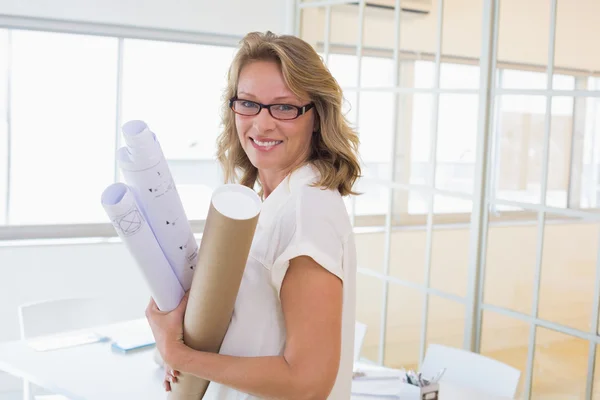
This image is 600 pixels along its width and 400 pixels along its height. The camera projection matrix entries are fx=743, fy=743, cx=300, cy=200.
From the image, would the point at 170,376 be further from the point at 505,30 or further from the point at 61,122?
the point at 61,122

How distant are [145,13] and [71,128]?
1.46 metres

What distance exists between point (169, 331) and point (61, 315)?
92.1 inches

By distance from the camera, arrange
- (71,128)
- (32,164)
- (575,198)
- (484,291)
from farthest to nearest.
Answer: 1. (32,164)
2. (71,128)
3. (484,291)
4. (575,198)

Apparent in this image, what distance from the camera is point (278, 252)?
120 centimetres

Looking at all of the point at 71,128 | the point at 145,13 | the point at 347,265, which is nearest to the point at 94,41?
the point at 145,13

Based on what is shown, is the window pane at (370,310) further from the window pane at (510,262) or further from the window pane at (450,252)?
the window pane at (510,262)

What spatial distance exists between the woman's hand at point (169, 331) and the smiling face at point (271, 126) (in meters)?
0.28

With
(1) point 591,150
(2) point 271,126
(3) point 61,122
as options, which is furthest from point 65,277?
(2) point 271,126

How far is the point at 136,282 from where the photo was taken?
4594 mm

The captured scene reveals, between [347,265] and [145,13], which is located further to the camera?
[145,13]

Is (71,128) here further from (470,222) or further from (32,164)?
(470,222)

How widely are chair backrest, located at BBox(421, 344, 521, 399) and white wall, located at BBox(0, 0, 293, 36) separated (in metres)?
2.54

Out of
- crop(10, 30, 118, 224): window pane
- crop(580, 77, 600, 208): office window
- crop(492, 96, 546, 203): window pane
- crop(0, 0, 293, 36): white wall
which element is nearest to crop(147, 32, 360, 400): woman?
crop(580, 77, 600, 208): office window

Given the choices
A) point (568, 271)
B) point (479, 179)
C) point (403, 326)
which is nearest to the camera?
point (568, 271)
